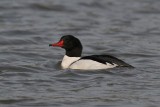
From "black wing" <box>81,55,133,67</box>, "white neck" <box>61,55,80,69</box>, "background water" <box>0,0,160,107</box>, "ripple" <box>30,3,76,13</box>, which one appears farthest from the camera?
"ripple" <box>30,3,76,13</box>

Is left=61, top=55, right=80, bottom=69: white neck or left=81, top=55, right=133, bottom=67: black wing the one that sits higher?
left=81, top=55, right=133, bottom=67: black wing

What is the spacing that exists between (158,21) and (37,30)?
444 cm

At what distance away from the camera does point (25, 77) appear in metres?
13.8

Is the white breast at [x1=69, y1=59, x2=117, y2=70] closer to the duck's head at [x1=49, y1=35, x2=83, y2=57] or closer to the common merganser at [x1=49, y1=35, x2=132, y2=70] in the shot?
the common merganser at [x1=49, y1=35, x2=132, y2=70]

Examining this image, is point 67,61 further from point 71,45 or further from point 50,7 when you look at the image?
point 50,7

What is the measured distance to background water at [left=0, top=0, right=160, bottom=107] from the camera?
1198 centimetres

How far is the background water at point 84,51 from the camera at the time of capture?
12.0m

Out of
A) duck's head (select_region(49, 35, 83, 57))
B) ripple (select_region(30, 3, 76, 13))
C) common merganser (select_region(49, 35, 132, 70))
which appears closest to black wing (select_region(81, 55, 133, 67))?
common merganser (select_region(49, 35, 132, 70))

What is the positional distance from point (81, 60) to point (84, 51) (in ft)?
9.97

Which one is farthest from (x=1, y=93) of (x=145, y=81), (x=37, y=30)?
(x=37, y=30)

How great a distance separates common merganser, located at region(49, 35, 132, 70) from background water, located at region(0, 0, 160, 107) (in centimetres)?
19

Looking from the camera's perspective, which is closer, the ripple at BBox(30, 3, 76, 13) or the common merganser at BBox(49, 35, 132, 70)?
the common merganser at BBox(49, 35, 132, 70)

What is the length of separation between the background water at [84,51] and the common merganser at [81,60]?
7.7 inches

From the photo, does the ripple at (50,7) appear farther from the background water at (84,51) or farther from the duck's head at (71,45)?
the duck's head at (71,45)
